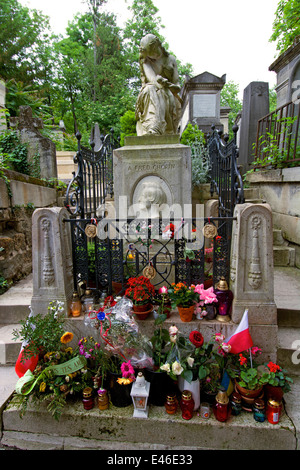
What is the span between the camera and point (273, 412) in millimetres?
1917

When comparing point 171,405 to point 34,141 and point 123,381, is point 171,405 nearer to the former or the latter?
point 123,381

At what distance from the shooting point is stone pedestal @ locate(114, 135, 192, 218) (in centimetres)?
377

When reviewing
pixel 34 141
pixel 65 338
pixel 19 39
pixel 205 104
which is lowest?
pixel 65 338

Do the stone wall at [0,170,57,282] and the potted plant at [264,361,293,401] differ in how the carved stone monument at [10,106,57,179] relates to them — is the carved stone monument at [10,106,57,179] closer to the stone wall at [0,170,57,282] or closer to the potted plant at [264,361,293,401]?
the stone wall at [0,170,57,282]

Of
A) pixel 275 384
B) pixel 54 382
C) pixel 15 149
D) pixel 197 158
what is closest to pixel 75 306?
pixel 54 382

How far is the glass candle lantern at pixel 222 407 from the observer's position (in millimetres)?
1938

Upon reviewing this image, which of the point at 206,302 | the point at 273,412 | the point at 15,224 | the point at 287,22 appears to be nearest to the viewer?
the point at 273,412

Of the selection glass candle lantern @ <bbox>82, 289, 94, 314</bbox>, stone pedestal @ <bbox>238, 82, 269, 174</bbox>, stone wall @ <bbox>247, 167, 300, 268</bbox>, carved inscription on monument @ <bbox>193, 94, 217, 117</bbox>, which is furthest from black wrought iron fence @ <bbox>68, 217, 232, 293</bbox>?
carved inscription on monument @ <bbox>193, 94, 217, 117</bbox>

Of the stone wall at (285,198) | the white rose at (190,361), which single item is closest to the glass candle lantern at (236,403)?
the white rose at (190,361)

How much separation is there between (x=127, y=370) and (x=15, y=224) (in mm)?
3527

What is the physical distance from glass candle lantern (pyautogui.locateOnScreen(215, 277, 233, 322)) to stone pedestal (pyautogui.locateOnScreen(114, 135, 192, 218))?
1.74 metres
